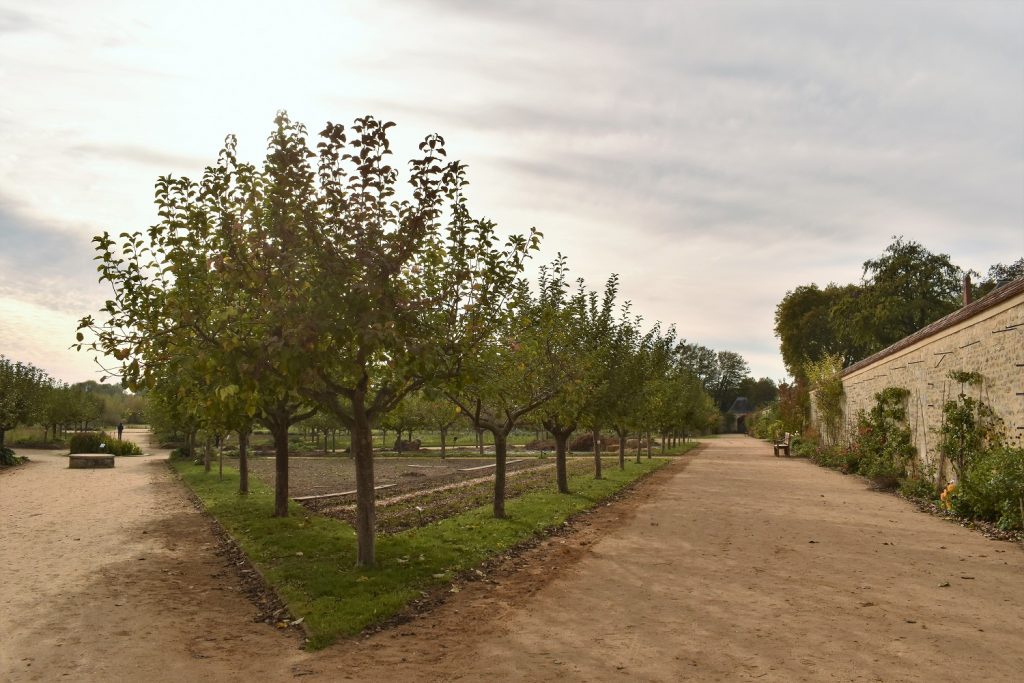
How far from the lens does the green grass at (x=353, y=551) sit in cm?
677

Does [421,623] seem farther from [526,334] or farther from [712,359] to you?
[712,359]

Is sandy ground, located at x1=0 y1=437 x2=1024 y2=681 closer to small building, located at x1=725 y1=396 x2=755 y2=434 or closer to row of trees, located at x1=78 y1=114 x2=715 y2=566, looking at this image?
row of trees, located at x1=78 y1=114 x2=715 y2=566

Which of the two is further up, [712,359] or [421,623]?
[712,359]

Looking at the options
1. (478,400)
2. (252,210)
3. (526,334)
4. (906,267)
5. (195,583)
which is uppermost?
(906,267)

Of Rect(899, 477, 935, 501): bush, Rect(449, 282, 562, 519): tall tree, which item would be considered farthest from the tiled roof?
Rect(449, 282, 562, 519): tall tree

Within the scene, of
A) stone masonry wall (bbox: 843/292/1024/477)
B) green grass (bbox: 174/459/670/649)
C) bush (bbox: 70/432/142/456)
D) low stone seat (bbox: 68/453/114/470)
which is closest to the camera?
green grass (bbox: 174/459/670/649)

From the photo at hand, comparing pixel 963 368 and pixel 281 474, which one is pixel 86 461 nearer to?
pixel 281 474

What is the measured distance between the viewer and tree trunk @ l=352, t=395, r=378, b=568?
8310mm

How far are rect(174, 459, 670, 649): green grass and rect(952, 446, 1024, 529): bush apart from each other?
6734mm

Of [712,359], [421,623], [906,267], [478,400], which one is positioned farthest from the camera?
[712,359]

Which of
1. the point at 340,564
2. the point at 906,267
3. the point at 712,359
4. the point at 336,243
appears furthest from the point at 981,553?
the point at 712,359

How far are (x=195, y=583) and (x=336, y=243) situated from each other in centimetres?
441

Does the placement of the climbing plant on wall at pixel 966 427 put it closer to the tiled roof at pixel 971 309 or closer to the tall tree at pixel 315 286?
the tiled roof at pixel 971 309

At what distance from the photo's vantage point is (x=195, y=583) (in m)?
8.30
